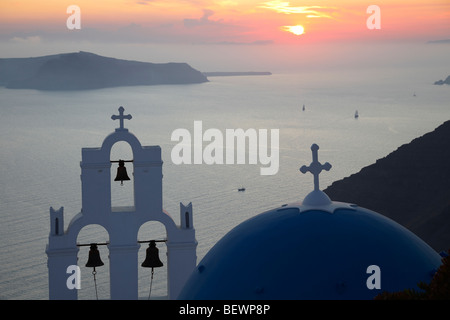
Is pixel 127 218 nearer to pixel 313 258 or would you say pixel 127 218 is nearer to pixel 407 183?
pixel 313 258

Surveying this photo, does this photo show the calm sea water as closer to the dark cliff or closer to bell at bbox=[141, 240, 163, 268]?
the dark cliff

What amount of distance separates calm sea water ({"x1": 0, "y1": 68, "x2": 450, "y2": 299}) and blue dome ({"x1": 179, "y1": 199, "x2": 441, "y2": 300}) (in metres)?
14.0

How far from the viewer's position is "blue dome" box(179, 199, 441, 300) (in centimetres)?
583

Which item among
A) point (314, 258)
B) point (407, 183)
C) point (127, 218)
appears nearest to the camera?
point (314, 258)

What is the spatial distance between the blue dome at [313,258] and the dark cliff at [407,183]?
1171 inches

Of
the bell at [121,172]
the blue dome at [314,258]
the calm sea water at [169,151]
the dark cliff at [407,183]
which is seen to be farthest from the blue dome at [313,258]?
the dark cliff at [407,183]

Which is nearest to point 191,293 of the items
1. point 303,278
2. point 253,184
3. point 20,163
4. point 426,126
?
point 303,278

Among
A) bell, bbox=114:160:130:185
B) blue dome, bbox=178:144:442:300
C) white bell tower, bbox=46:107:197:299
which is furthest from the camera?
bell, bbox=114:160:130:185

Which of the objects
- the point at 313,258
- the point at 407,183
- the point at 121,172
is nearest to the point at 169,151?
the point at 407,183

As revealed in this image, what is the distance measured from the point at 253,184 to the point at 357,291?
139 feet

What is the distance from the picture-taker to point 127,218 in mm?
8570

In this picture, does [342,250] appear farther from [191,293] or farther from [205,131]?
[205,131]

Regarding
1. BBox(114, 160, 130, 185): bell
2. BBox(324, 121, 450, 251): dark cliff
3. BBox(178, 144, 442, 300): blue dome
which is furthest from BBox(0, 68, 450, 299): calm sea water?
BBox(178, 144, 442, 300): blue dome

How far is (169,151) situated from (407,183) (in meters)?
27.6
